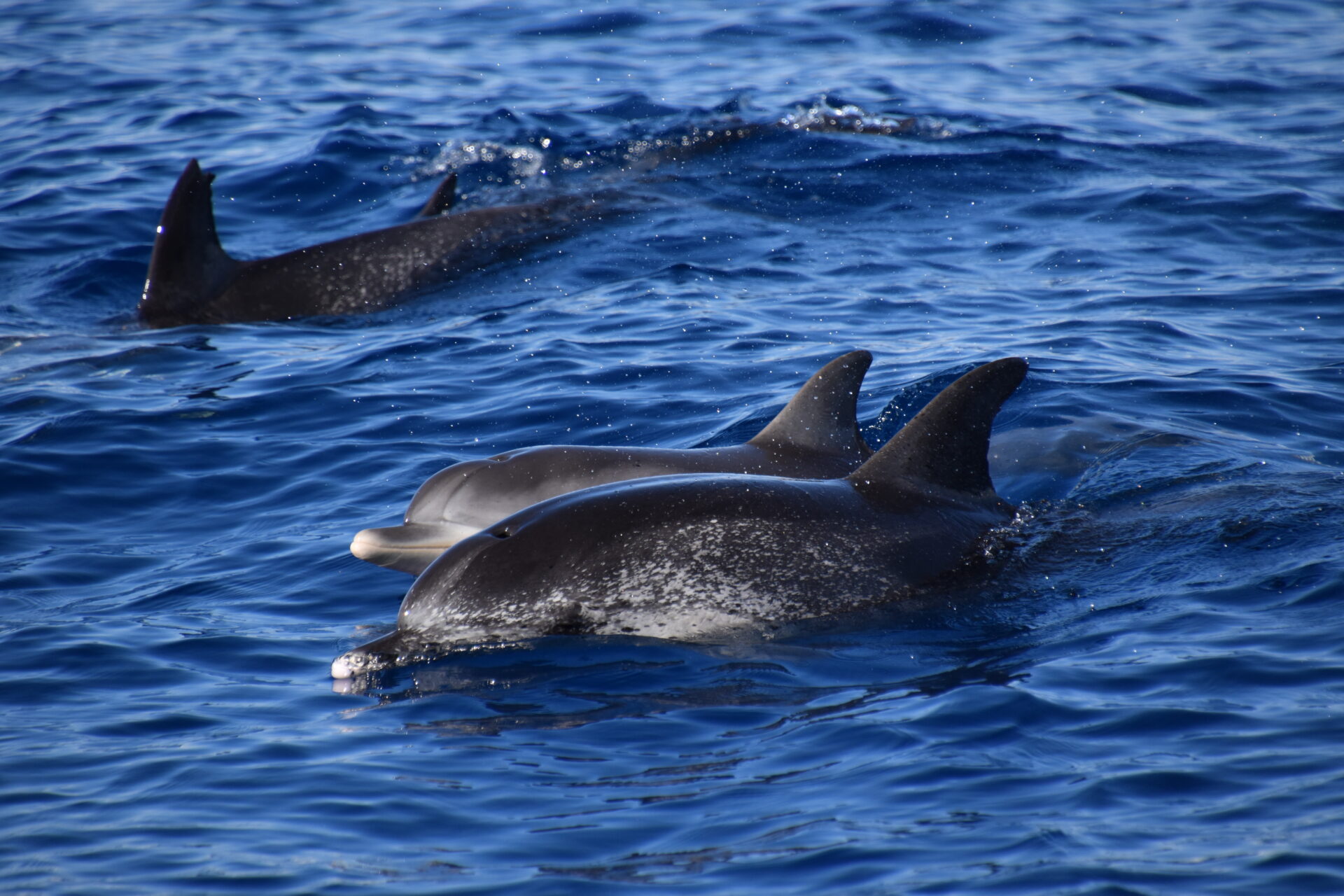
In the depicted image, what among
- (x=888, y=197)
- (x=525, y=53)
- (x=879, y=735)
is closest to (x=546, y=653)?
(x=879, y=735)

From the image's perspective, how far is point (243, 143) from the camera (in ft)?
69.3

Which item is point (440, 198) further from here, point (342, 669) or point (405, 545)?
point (342, 669)

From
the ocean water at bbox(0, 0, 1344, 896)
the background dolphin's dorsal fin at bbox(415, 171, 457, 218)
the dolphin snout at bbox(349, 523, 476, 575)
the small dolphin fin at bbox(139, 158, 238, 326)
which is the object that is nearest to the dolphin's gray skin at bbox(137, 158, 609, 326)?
the small dolphin fin at bbox(139, 158, 238, 326)

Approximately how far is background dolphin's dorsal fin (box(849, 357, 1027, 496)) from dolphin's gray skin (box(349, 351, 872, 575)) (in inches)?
30.9

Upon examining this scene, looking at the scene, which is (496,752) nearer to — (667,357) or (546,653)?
(546,653)

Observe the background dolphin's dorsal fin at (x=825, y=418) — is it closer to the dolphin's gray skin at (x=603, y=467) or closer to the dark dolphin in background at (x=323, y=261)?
the dolphin's gray skin at (x=603, y=467)

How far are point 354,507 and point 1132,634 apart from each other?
5264 millimetres

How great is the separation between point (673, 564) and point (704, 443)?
3440mm

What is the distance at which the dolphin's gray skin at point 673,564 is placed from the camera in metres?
6.75

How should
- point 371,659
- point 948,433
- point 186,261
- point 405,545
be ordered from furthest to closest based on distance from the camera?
point 186,261
point 405,545
point 948,433
point 371,659

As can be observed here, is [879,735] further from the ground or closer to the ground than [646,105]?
closer to the ground

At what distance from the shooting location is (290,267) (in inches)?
583

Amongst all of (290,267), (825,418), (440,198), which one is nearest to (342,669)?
(825,418)

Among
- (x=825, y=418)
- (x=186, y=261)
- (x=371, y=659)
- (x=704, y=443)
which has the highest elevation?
(x=186, y=261)
